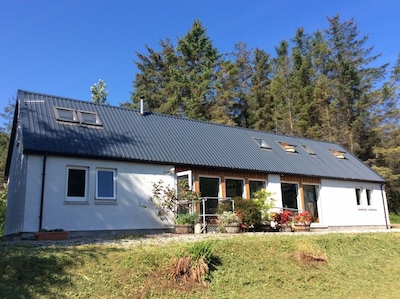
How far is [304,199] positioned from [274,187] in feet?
8.63

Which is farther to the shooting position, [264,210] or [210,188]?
[210,188]

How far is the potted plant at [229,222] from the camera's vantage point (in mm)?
13391

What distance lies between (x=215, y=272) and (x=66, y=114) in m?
10.6

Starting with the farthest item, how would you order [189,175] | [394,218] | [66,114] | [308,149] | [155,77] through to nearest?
[155,77], [394,218], [308,149], [66,114], [189,175]

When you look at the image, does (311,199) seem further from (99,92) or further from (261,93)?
(99,92)

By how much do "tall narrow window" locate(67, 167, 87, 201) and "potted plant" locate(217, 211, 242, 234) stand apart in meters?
5.06

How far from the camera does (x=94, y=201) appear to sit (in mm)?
13227

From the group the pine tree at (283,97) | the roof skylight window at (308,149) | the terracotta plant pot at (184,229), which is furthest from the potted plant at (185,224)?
the pine tree at (283,97)

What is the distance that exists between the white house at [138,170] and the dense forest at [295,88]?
1150cm

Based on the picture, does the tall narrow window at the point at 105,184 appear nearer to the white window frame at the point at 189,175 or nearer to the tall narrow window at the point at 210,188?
the white window frame at the point at 189,175

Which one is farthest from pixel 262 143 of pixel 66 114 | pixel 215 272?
pixel 215 272

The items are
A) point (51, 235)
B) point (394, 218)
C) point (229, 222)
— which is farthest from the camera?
point (394, 218)

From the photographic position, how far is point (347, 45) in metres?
38.2

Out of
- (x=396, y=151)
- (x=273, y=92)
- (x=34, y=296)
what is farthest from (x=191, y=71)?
(x=34, y=296)
